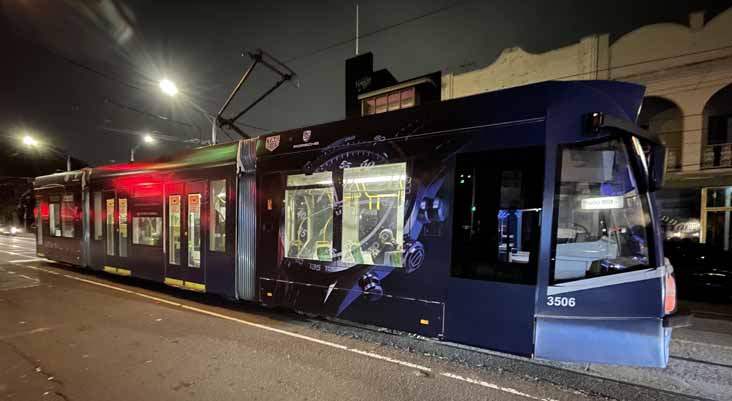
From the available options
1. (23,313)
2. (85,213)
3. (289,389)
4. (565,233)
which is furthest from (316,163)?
(85,213)

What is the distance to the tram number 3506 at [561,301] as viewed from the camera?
3526 mm

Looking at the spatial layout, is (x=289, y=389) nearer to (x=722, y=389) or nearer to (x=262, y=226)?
(x=262, y=226)

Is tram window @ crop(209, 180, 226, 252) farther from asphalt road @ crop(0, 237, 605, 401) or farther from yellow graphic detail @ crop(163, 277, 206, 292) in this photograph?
asphalt road @ crop(0, 237, 605, 401)

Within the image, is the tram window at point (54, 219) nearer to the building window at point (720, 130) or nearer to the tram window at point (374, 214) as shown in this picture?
the tram window at point (374, 214)

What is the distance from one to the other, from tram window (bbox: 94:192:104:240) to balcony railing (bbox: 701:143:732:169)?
20.8 meters

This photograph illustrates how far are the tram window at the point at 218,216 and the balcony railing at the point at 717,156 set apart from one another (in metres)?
16.5

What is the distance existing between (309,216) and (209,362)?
2.50 metres

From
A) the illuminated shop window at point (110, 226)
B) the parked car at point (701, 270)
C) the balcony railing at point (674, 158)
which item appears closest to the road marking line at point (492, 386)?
the parked car at point (701, 270)

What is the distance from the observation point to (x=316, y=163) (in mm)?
5363

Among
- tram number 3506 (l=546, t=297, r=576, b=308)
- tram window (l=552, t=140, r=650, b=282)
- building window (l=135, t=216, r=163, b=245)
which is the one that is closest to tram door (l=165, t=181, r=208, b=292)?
Answer: building window (l=135, t=216, r=163, b=245)

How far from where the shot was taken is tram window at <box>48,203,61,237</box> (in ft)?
37.7

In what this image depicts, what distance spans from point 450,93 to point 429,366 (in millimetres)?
14217

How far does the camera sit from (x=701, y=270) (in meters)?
8.59

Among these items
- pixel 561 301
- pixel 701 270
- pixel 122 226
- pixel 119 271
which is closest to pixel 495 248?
pixel 561 301
